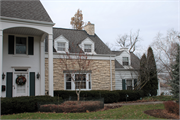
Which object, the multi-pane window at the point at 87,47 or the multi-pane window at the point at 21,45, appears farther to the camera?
the multi-pane window at the point at 87,47

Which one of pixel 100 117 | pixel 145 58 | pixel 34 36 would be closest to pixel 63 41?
pixel 34 36

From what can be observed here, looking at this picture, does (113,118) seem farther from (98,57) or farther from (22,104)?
(98,57)

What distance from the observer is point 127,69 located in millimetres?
19203

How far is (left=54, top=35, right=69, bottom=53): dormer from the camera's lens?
16.8m

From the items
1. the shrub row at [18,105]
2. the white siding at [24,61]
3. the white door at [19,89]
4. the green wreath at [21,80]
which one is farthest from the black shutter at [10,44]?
the shrub row at [18,105]

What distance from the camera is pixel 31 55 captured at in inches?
563

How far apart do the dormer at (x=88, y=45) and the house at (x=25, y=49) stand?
15.4ft

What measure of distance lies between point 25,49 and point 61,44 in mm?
3890

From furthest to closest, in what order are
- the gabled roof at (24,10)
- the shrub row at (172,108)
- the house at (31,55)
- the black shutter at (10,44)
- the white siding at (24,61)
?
the black shutter at (10,44), the white siding at (24,61), the house at (31,55), the gabled roof at (24,10), the shrub row at (172,108)

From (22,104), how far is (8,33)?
6557 millimetres

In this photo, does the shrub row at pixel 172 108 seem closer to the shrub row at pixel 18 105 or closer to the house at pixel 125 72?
the shrub row at pixel 18 105

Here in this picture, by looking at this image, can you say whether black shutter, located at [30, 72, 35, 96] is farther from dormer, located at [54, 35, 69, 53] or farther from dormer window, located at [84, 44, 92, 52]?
dormer window, located at [84, 44, 92, 52]

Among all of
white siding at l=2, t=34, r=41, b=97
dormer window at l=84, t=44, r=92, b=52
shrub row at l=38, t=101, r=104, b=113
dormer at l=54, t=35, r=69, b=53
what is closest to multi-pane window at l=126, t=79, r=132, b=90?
dormer window at l=84, t=44, r=92, b=52

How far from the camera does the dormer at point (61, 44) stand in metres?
16.8
